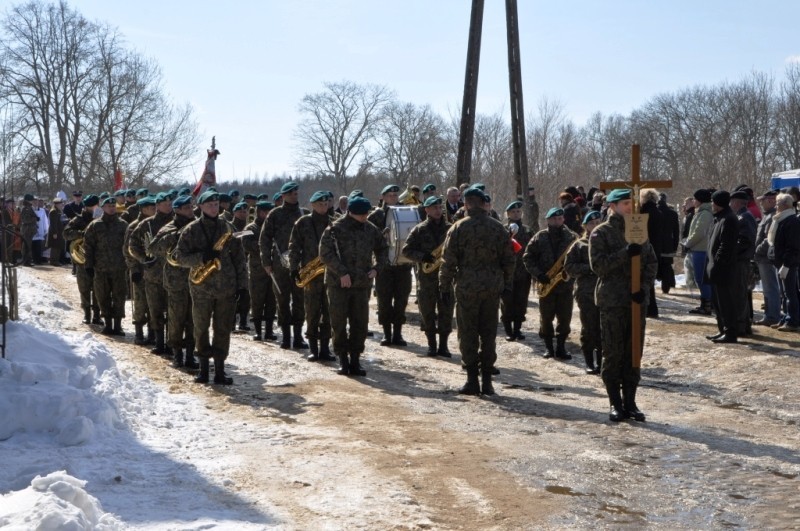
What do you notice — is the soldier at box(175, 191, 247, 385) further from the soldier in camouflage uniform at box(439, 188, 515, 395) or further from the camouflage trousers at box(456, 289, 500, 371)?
the camouflage trousers at box(456, 289, 500, 371)

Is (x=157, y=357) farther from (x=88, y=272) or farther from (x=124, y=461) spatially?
(x=124, y=461)

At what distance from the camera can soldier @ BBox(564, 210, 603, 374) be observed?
1219cm

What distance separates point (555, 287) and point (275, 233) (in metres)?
3.96

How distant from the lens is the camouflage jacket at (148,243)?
13.8 metres

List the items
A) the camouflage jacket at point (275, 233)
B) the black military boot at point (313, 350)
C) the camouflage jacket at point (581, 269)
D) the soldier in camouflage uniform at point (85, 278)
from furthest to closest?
the soldier in camouflage uniform at point (85, 278)
the camouflage jacket at point (275, 233)
the black military boot at point (313, 350)
the camouflage jacket at point (581, 269)

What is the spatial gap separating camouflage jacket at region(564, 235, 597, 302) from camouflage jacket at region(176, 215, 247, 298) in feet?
12.7

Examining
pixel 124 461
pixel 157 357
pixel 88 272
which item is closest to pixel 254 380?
pixel 157 357

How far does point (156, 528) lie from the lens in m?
Result: 5.89

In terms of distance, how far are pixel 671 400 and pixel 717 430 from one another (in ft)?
5.67

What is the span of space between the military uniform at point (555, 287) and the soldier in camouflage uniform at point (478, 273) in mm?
2911

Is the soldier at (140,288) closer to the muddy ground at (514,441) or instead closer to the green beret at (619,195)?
the muddy ground at (514,441)

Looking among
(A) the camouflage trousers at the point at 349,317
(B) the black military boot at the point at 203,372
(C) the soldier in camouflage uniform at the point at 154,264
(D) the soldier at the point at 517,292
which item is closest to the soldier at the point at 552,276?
(D) the soldier at the point at 517,292

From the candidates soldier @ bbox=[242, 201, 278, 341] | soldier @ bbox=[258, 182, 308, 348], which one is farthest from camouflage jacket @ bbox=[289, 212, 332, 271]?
soldier @ bbox=[242, 201, 278, 341]

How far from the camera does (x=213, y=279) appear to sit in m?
11.3
